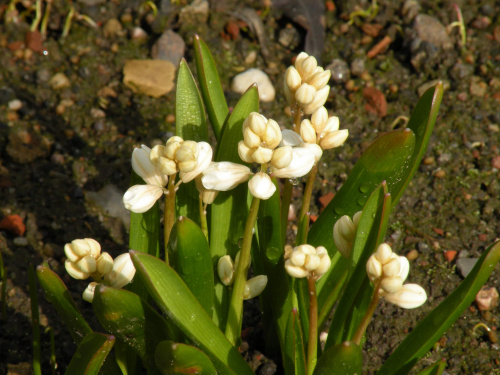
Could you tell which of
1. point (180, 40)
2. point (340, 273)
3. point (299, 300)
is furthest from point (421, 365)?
point (180, 40)

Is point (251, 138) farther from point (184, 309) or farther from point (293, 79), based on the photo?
point (184, 309)

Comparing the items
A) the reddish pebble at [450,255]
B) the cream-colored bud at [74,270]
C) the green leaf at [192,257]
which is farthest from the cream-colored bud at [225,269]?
the reddish pebble at [450,255]

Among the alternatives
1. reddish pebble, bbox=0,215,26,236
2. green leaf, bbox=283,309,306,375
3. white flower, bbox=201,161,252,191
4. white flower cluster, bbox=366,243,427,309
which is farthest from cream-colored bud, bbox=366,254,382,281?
reddish pebble, bbox=0,215,26,236

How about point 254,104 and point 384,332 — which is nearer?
point 254,104

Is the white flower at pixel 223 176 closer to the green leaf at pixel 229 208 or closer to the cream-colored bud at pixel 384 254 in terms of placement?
the green leaf at pixel 229 208

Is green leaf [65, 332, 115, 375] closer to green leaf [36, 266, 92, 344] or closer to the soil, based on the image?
green leaf [36, 266, 92, 344]

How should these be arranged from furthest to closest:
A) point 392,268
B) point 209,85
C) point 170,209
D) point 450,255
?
1. point 450,255
2. point 209,85
3. point 170,209
4. point 392,268

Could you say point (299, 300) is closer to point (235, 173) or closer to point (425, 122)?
point (235, 173)

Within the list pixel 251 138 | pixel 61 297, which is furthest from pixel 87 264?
pixel 251 138
